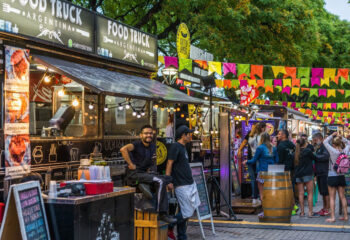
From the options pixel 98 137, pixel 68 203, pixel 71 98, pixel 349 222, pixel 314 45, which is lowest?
pixel 349 222

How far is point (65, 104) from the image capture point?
11.2 metres

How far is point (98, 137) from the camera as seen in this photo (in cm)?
1097

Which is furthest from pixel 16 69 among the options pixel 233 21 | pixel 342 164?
pixel 233 21

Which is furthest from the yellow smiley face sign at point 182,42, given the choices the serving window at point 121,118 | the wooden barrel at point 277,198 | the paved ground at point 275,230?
the paved ground at point 275,230

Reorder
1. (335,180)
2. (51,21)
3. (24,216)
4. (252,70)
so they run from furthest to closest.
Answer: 1. (252,70)
2. (335,180)
3. (51,21)
4. (24,216)

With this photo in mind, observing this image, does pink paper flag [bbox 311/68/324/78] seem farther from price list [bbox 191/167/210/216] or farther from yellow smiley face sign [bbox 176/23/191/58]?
price list [bbox 191/167/210/216]

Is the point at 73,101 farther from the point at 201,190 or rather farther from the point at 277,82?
the point at 277,82

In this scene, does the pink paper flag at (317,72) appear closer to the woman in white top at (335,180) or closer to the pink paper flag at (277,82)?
the pink paper flag at (277,82)

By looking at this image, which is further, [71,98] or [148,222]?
[71,98]

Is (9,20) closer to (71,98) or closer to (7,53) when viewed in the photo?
(7,53)

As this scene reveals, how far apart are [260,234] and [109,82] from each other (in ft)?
13.7

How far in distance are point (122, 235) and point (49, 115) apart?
17.7 ft

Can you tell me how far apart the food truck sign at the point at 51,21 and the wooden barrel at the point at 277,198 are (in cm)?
477

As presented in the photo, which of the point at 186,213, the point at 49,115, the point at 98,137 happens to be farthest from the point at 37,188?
the point at 49,115
